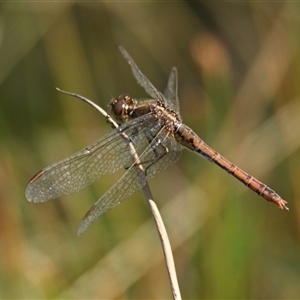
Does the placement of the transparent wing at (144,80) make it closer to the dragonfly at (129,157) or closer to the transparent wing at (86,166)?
the dragonfly at (129,157)

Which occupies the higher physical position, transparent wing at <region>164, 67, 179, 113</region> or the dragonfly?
transparent wing at <region>164, 67, 179, 113</region>

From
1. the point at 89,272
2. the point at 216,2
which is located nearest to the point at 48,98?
the point at 216,2

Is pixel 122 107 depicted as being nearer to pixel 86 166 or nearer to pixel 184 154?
pixel 86 166

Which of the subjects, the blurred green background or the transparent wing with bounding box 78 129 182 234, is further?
the blurred green background

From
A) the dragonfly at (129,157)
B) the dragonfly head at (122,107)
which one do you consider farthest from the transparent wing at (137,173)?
the dragonfly head at (122,107)

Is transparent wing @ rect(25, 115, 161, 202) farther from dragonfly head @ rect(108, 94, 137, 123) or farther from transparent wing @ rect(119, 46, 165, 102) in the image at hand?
transparent wing @ rect(119, 46, 165, 102)

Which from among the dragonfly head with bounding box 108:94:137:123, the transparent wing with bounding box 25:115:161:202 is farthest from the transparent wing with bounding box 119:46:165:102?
the transparent wing with bounding box 25:115:161:202
